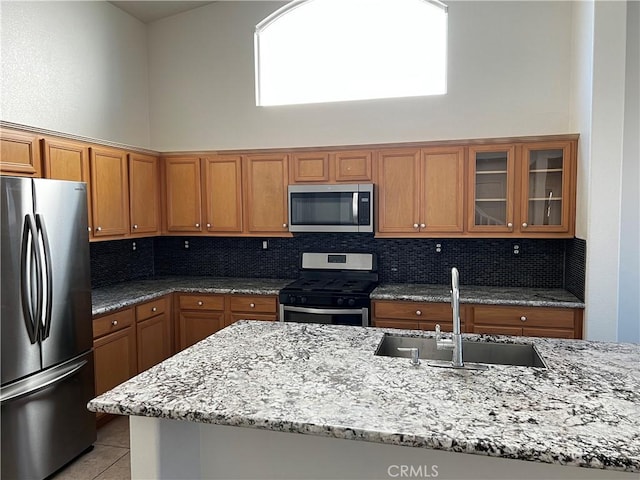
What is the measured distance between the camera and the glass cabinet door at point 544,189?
368 centimetres

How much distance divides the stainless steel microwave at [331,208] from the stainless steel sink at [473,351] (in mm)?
1757

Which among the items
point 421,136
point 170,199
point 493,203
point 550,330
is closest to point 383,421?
point 550,330

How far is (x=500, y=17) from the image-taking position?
3.94 metres

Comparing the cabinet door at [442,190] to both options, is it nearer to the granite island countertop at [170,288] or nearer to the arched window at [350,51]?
the arched window at [350,51]

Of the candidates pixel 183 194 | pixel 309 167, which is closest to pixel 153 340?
pixel 183 194

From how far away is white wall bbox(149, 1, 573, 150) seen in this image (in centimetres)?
389

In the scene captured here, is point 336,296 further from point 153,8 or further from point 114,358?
point 153,8

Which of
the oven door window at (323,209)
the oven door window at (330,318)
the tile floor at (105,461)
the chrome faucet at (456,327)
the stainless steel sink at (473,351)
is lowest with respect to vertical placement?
the tile floor at (105,461)

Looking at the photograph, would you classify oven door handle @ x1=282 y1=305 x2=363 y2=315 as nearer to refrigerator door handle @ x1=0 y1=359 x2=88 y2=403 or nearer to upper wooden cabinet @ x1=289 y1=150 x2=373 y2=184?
upper wooden cabinet @ x1=289 y1=150 x2=373 y2=184

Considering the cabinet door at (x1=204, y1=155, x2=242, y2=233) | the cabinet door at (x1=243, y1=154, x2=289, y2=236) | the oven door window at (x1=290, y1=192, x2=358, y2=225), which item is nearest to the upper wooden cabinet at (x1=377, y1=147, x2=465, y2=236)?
the oven door window at (x1=290, y1=192, x2=358, y2=225)

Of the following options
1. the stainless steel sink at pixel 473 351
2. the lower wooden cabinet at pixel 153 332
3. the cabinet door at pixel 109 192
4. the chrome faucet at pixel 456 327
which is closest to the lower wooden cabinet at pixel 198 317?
the lower wooden cabinet at pixel 153 332

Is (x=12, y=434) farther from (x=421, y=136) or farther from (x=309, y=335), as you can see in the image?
(x=421, y=136)

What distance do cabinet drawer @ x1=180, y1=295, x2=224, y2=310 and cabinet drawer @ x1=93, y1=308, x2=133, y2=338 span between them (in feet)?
2.00

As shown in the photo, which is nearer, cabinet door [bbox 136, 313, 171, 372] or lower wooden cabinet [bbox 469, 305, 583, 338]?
lower wooden cabinet [bbox 469, 305, 583, 338]
